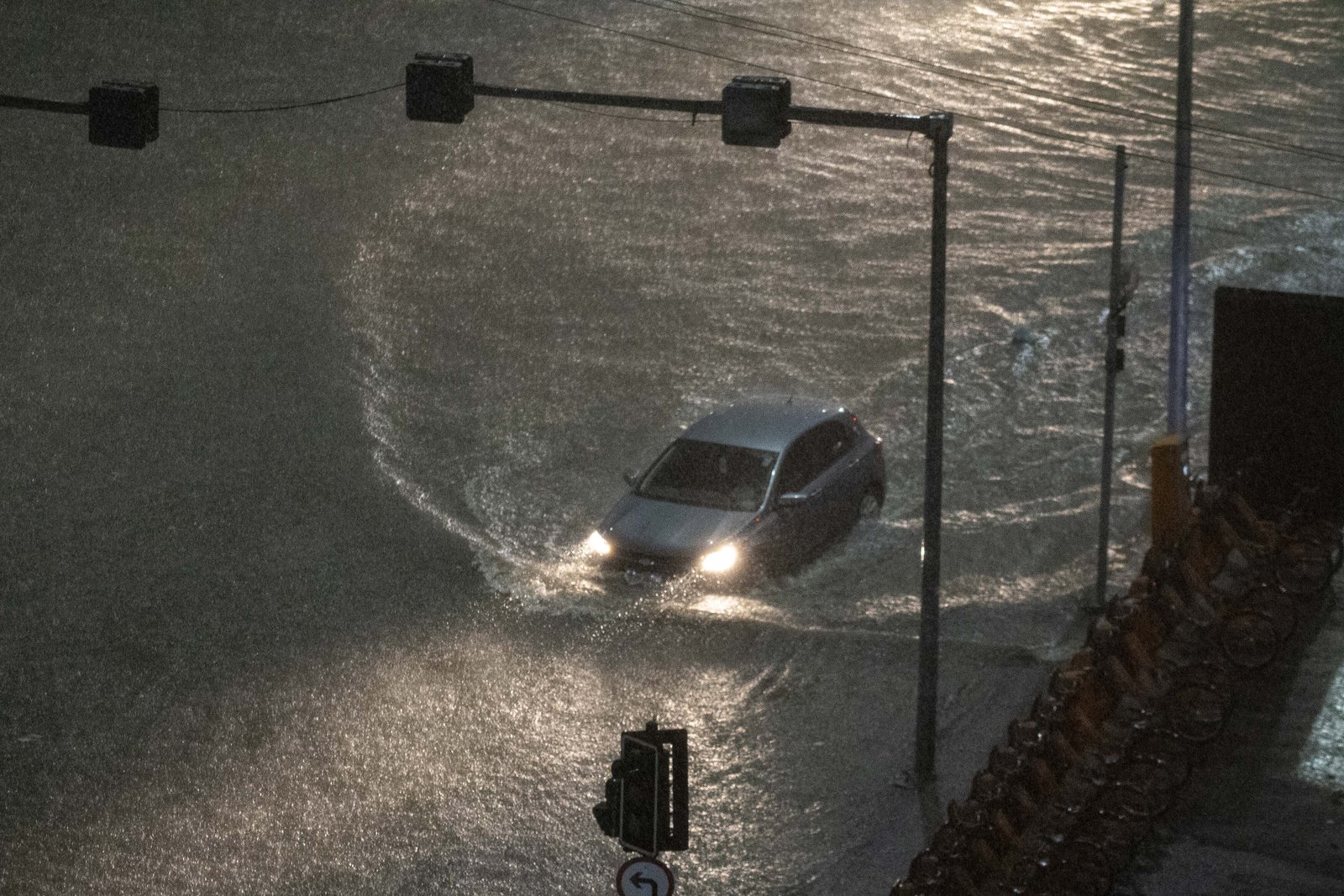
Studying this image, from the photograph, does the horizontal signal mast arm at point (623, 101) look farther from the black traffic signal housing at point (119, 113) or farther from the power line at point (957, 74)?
the power line at point (957, 74)

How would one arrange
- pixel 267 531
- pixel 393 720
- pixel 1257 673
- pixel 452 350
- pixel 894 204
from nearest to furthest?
pixel 393 720 → pixel 1257 673 → pixel 267 531 → pixel 452 350 → pixel 894 204

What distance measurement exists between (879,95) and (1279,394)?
43.5 feet

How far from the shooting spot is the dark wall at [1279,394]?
16422 mm

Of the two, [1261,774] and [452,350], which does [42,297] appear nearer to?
[452,350]

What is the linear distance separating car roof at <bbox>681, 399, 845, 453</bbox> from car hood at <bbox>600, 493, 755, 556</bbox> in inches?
38.0

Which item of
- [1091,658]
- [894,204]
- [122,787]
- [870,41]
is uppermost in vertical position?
[870,41]

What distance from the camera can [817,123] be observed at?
412 inches

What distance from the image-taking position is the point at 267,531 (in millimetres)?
16281

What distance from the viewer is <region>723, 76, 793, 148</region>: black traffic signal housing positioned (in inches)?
424

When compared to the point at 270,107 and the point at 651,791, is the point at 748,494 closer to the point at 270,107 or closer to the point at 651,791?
the point at 651,791

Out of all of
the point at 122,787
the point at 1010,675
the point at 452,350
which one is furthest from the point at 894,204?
the point at 122,787

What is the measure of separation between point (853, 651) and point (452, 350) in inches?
328

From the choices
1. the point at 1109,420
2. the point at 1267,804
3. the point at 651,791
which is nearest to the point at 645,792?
the point at 651,791

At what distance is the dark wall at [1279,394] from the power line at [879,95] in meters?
9.59
